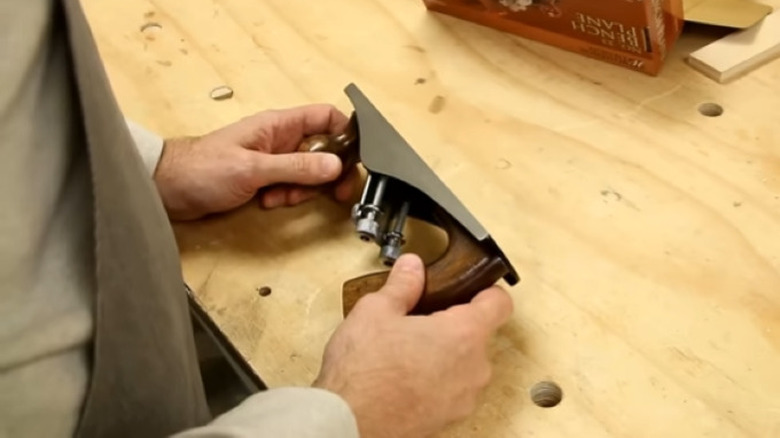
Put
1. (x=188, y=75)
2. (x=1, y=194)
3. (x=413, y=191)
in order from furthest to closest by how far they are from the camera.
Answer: (x=188, y=75), (x=413, y=191), (x=1, y=194)

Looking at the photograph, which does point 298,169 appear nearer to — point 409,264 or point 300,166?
point 300,166

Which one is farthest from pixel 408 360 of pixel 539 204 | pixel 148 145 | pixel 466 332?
pixel 148 145

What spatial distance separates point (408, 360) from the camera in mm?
588

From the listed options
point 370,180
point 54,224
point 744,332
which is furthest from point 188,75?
point 744,332

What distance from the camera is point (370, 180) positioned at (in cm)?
69

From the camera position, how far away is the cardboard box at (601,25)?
0.78 metres

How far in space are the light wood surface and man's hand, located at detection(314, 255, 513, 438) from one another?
0.02 metres

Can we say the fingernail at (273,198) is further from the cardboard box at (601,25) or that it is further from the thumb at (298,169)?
the cardboard box at (601,25)

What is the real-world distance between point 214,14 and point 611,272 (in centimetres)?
49

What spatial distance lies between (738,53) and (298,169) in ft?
1.26

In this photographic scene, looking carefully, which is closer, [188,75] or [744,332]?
[744,332]

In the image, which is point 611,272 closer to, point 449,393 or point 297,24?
point 449,393

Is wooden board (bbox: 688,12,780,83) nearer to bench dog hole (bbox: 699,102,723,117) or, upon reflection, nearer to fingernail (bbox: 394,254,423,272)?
bench dog hole (bbox: 699,102,723,117)

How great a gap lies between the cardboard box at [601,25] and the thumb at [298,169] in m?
0.25
